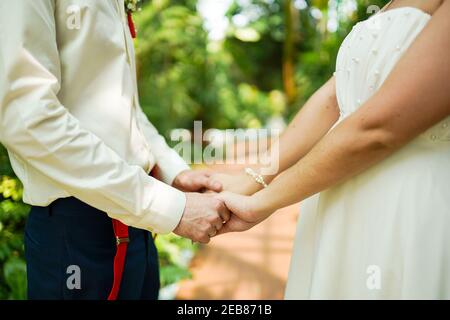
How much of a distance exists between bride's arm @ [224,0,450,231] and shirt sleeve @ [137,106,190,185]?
0.70 meters

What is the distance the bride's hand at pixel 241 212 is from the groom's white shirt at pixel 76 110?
7.1 inches

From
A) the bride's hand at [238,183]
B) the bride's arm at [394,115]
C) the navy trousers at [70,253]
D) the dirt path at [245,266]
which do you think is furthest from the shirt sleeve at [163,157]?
the dirt path at [245,266]

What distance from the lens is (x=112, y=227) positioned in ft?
4.74

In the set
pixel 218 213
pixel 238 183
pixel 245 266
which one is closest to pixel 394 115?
pixel 218 213

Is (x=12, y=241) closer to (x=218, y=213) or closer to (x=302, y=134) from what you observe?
(x=218, y=213)

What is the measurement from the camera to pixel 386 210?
44.7 inches

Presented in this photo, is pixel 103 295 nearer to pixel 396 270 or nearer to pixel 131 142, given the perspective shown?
pixel 131 142

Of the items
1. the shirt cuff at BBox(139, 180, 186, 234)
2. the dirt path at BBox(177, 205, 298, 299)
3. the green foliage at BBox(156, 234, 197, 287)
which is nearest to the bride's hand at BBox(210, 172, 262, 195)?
the shirt cuff at BBox(139, 180, 186, 234)

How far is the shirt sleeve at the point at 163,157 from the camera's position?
1.79 meters

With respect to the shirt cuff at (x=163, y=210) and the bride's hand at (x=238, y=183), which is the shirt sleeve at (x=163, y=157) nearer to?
the bride's hand at (x=238, y=183)

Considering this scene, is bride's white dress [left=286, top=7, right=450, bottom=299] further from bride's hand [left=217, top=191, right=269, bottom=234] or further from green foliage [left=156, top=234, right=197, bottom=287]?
green foliage [left=156, top=234, right=197, bottom=287]

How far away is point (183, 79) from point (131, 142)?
5.66m

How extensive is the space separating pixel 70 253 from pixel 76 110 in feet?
1.42
